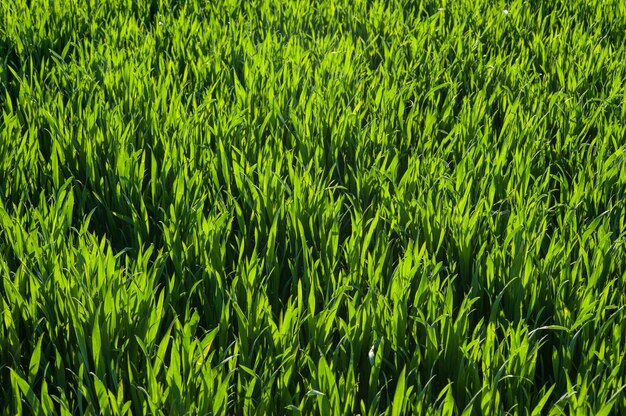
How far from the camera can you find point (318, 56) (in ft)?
8.51

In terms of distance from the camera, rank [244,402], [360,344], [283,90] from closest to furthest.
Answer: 1. [244,402]
2. [360,344]
3. [283,90]

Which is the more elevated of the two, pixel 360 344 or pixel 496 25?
pixel 496 25

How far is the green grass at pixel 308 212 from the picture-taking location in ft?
4.25

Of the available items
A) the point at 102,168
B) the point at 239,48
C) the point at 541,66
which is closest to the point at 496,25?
the point at 541,66

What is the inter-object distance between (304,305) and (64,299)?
15.0 inches

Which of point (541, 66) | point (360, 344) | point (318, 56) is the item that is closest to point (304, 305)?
point (360, 344)

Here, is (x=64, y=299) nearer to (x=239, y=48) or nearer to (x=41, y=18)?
(x=239, y=48)

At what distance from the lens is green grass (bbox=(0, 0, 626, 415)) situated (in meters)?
1.30

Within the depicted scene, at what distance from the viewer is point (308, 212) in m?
1.71

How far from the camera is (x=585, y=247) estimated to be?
1.70 metres

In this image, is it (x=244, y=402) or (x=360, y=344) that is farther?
(x=360, y=344)

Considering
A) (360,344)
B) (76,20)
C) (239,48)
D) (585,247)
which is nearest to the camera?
(360,344)

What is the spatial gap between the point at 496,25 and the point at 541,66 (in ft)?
1.13

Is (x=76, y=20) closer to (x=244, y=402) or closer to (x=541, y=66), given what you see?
(x=541, y=66)
